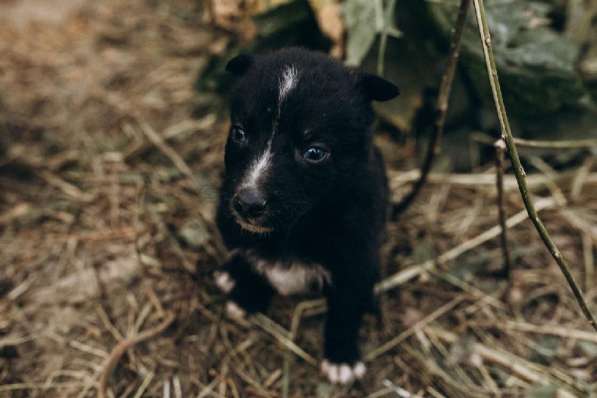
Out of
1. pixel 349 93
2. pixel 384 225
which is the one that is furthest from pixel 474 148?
pixel 349 93

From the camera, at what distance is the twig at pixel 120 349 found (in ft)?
9.03

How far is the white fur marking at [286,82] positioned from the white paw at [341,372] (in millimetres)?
1404

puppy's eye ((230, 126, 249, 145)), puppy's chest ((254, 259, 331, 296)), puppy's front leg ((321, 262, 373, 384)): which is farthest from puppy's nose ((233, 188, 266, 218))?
puppy's front leg ((321, 262, 373, 384))

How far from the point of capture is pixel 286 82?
2.39m

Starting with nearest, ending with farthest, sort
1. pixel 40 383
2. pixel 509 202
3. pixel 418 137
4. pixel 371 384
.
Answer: pixel 40 383 → pixel 371 384 → pixel 509 202 → pixel 418 137

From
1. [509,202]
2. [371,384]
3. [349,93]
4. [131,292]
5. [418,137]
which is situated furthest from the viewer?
[418,137]

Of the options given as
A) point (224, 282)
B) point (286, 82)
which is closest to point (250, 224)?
point (286, 82)

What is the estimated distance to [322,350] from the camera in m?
3.13

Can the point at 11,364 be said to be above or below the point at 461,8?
below

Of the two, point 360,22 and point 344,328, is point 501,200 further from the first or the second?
point 360,22

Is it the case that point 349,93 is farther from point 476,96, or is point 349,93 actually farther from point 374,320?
point 476,96

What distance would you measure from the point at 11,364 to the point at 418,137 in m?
3.00

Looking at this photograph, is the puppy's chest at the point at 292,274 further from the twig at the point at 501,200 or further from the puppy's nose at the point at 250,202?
the twig at the point at 501,200

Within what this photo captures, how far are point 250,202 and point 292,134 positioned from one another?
35 cm
